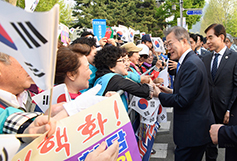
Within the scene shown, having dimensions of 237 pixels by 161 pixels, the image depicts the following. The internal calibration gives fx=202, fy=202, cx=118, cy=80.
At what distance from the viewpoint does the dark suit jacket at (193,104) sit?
2127 mm

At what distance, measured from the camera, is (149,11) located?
3981 centimetres

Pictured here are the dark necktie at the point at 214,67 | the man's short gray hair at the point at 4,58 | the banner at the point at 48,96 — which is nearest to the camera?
the man's short gray hair at the point at 4,58

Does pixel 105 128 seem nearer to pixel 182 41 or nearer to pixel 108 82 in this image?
pixel 108 82

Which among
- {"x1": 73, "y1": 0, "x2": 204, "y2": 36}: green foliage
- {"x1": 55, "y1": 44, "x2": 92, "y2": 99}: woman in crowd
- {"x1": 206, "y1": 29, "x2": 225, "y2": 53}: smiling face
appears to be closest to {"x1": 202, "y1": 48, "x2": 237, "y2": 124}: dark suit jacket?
{"x1": 206, "y1": 29, "x2": 225, "y2": 53}: smiling face

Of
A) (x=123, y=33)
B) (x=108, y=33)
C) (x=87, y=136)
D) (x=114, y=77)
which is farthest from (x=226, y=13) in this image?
(x=87, y=136)

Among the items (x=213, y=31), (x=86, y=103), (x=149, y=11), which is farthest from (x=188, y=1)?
(x=86, y=103)

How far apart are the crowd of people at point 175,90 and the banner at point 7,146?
0.17 meters

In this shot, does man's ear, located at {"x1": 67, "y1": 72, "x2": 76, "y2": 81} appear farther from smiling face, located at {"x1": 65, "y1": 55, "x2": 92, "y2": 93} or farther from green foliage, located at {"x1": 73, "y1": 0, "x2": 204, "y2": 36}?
green foliage, located at {"x1": 73, "y1": 0, "x2": 204, "y2": 36}

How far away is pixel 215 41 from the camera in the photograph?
3.18 metres

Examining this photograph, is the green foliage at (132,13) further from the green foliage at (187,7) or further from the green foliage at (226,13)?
the green foliage at (226,13)

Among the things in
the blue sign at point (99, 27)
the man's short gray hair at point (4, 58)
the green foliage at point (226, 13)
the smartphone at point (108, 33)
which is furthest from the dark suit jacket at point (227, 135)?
the green foliage at point (226, 13)

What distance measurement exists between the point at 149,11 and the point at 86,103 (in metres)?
41.5

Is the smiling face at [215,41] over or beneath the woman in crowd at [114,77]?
over

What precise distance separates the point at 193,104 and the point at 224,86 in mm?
985
